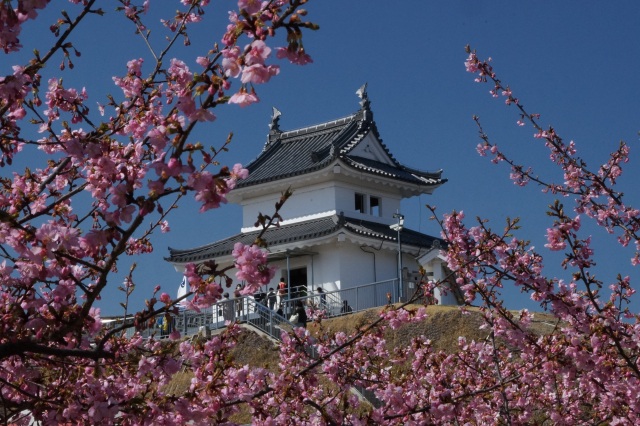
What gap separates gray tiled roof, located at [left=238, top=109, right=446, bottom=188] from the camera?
34.1 m

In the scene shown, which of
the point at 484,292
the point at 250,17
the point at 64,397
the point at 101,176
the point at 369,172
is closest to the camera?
the point at 250,17

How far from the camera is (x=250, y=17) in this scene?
3.60 metres

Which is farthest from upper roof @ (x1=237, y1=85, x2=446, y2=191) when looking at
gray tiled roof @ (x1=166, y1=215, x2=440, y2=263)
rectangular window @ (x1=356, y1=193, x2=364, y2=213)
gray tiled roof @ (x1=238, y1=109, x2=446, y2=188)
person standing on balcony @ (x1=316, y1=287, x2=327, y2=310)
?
person standing on balcony @ (x1=316, y1=287, x2=327, y2=310)

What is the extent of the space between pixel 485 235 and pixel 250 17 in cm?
457

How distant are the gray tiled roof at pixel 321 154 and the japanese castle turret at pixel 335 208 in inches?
1.7

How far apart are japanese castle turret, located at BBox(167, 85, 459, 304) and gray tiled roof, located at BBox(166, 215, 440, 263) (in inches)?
1.6

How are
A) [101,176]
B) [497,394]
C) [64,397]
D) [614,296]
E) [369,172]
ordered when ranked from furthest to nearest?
[369,172], [497,394], [614,296], [64,397], [101,176]

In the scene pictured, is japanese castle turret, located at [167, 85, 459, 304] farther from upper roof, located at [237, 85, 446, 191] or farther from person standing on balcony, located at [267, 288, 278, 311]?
person standing on balcony, located at [267, 288, 278, 311]

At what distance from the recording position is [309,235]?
31.3 m

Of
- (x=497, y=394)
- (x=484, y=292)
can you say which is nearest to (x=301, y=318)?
(x=497, y=394)

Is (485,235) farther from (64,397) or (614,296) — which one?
(64,397)

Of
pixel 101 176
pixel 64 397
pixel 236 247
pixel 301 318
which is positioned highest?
pixel 301 318

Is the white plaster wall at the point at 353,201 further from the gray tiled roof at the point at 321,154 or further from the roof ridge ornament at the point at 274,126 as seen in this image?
the roof ridge ornament at the point at 274,126

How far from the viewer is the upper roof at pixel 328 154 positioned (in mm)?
34125
